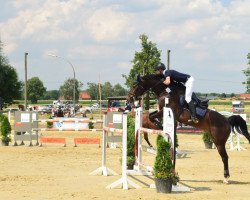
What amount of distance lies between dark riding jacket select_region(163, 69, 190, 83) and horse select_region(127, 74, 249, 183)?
8.5 inches

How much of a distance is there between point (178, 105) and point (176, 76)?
70 centimetres

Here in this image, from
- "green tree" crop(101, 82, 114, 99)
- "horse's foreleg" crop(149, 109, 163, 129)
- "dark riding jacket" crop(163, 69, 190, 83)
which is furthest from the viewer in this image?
"green tree" crop(101, 82, 114, 99)

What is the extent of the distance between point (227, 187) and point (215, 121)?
1.68 metres

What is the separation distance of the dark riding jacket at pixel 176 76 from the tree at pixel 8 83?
79364 mm

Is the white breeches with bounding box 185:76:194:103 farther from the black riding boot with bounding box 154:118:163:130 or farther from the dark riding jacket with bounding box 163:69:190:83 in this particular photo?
the black riding boot with bounding box 154:118:163:130

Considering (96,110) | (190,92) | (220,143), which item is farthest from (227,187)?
(96,110)

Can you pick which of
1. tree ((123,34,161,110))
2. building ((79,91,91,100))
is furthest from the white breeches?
building ((79,91,91,100))

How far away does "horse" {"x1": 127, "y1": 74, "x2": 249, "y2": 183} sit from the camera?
12.5m

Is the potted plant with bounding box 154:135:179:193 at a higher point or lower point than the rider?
lower

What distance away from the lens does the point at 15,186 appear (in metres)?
11.5

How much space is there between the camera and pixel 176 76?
12.2 metres

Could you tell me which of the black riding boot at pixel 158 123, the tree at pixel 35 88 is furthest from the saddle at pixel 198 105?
the tree at pixel 35 88

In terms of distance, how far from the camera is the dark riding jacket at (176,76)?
1213 centimetres

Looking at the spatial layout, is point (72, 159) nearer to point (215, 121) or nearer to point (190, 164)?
point (190, 164)
